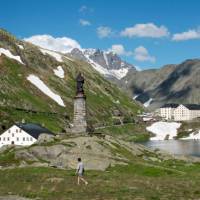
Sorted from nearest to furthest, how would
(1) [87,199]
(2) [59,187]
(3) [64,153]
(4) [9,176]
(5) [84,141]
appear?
(1) [87,199] < (2) [59,187] < (4) [9,176] < (3) [64,153] < (5) [84,141]

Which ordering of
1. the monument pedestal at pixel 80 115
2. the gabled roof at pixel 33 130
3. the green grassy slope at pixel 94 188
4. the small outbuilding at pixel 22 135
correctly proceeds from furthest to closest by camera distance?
the gabled roof at pixel 33 130 < the small outbuilding at pixel 22 135 < the monument pedestal at pixel 80 115 < the green grassy slope at pixel 94 188

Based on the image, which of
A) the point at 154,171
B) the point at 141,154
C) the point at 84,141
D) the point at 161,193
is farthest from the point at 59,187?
the point at 141,154

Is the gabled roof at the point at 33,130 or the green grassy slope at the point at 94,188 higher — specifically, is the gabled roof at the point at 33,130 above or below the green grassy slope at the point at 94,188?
above

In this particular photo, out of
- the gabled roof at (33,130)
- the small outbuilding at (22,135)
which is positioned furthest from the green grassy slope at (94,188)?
the gabled roof at (33,130)

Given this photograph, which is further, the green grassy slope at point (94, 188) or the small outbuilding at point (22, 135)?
the small outbuilding at point (22, 135)

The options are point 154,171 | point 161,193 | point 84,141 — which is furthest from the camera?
point 84,141

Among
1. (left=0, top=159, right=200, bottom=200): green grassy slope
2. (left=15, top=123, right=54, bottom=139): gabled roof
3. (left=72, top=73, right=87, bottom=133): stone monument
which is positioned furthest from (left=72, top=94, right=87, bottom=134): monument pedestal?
(left=0, top=159, right=200, bottom=200): green grassy slope

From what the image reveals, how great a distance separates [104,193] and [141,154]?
62318 mm

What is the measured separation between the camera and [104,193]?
134 ft

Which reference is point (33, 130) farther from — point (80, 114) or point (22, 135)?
point (80, 114)

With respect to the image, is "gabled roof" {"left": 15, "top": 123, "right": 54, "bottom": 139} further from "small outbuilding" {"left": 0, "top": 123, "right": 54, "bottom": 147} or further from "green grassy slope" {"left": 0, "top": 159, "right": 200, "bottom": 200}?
"green grassy slope" {"left": 0, "top": 159, "right": 200, "bottom": 200}

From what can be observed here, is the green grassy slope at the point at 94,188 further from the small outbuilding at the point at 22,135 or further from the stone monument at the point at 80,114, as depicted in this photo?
the small outbuilding at the point at 22,135

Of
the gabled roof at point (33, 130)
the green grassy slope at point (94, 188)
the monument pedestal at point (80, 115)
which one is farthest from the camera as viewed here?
the gabled roof at point (33, 130)

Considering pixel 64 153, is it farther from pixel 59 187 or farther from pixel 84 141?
pixel 59 187
